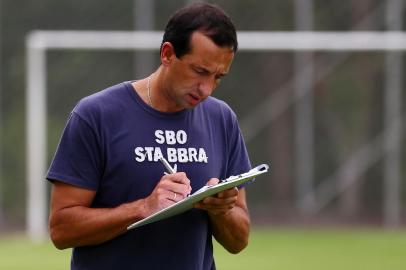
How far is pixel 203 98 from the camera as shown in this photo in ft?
13.0

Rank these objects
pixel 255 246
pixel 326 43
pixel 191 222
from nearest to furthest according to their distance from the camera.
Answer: pixel 191 222 < pixel 255 246 < pixel 326 43

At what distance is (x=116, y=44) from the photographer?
1620 centimetres

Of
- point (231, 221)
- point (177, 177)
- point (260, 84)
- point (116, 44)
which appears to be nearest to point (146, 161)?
point (177, 177)

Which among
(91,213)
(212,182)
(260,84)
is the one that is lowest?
(260,84)

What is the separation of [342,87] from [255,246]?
4.04m

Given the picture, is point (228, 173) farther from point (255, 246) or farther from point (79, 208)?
point (255, 246)

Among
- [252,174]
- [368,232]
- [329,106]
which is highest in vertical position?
[252,174]

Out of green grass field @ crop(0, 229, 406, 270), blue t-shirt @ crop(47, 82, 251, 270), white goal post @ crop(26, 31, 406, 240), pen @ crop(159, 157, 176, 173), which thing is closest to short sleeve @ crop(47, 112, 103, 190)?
blue t-shirt @ crop(47, 82, 251, 270)

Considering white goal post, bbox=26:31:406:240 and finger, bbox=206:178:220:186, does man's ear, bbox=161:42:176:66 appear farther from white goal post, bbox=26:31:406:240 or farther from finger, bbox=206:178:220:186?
white goal post, bbox=26:31:406:240

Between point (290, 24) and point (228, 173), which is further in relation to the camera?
point (290, 24)

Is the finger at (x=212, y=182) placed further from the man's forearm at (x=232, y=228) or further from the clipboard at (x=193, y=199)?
the man's forearm at (x=232, y=228)

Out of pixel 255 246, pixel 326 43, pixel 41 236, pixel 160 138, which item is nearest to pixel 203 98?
pixel 160 138

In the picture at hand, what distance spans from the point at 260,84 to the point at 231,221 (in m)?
12.8

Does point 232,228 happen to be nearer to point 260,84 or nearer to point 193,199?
point 193,199
